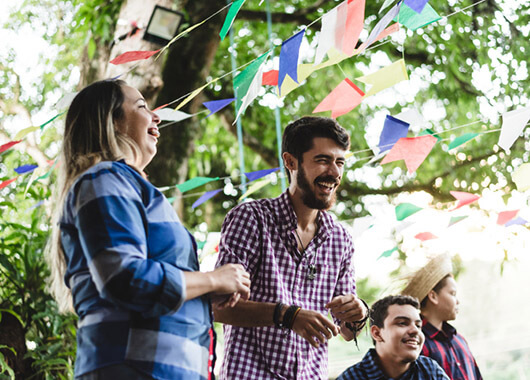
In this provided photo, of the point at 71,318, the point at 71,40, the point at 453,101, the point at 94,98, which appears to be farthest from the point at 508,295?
the point at 94,98

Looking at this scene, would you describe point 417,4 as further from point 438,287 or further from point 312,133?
point 438,287

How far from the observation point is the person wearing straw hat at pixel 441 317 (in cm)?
255

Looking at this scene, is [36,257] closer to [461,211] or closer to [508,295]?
[461,211]

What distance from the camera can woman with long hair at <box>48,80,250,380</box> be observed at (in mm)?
1004

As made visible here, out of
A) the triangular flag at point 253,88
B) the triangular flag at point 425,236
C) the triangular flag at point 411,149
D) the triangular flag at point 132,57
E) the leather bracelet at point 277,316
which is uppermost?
the triangular flag at point 132,57

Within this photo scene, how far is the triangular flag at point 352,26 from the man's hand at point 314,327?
84cm

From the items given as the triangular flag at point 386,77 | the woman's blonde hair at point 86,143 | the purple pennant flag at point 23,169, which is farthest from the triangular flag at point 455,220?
the woman's blonde hair at point 86,143

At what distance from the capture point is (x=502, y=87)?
16.0ft

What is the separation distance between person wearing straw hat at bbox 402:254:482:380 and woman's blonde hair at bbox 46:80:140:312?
1.80 meters

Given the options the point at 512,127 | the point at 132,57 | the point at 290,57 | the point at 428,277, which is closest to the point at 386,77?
the point at 290,57

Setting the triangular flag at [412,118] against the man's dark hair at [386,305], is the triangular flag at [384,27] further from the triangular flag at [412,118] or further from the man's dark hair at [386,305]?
the man's dark hair at [386,305]

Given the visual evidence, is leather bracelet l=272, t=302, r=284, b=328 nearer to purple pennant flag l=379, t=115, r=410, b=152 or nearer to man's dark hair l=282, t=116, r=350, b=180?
man's dark hair l=282, t=116, r=350, b=180

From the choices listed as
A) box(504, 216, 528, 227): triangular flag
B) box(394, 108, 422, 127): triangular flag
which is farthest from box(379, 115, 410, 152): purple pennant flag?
box(504, 216, 528, 227): triangular flag

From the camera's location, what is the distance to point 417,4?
1.75m
